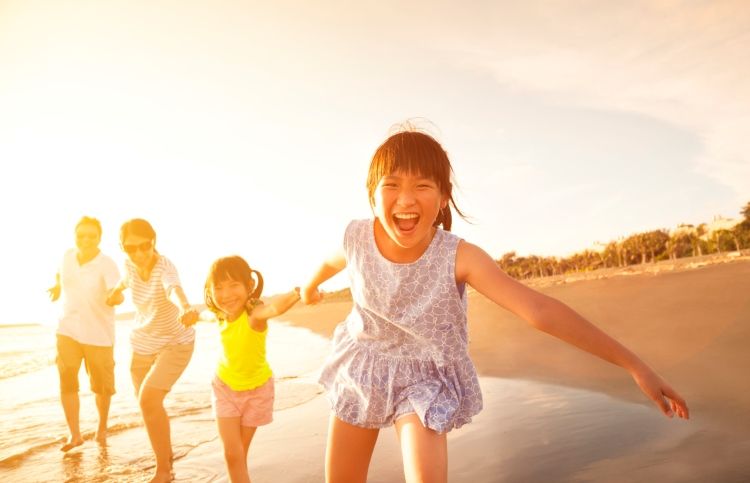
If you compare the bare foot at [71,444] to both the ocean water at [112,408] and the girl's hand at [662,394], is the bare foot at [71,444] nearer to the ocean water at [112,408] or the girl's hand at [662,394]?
the ocean water at [112,408]

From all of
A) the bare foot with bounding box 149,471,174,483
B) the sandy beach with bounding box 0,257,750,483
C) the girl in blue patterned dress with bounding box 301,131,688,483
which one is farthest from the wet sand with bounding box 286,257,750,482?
the bare foot with bounding box 149,471,174,483

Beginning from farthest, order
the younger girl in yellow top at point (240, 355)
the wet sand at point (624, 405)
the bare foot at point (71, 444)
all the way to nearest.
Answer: the bare foot at point (71, 444) → the younger girl in yellow top at point (240, 355) → the wet sand at point (624, 405)

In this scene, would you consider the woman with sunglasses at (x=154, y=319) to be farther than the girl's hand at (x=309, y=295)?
Yes

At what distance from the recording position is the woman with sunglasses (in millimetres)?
4754

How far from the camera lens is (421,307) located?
2.68m

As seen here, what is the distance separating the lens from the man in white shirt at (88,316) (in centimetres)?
630

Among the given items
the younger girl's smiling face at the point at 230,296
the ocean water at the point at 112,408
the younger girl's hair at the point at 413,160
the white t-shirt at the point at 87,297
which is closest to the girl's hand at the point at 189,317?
the younger girl's smiling face at the point at 230,296

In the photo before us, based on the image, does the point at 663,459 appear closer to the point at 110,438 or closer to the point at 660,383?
the point at 660,383

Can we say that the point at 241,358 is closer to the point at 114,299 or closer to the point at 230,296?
the point at 230,296

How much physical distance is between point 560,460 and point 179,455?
3798mm

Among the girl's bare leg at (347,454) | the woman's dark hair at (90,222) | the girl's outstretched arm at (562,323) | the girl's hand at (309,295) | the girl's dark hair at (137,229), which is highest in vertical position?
the woman's dark hair at (90,222)

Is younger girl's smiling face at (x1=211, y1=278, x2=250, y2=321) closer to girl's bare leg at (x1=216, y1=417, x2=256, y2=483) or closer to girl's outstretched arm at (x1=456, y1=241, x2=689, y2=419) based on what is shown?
girl's bare leg at (x1=216, y1=417, x2=256, y2=483)

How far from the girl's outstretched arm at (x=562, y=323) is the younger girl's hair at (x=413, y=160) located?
423 mm

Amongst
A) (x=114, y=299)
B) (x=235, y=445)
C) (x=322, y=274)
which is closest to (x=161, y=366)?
(x=235, y=445)
